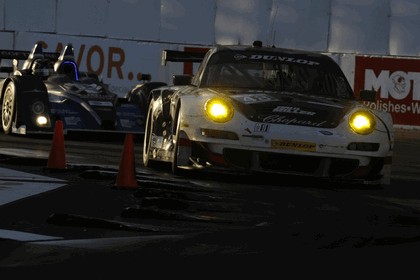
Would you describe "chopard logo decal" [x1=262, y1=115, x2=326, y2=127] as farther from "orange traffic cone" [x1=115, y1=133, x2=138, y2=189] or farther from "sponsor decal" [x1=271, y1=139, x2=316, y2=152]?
"orange traffic cone" [x1=115, y1=133, x2=138, y2=189]

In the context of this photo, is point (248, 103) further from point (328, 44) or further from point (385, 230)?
point (328, 44)

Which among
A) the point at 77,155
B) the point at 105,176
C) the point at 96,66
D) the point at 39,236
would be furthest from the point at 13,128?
the point at 39,236

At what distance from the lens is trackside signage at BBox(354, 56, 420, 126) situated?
26.4 metres

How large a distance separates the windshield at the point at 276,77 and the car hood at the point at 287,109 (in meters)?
0.77

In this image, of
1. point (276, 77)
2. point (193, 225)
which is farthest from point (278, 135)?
point (193, 225)

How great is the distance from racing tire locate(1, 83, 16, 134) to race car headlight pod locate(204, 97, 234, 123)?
743cm

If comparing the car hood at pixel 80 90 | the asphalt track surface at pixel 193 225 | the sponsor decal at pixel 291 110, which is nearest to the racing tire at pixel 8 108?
the car hood at pixel 80 90

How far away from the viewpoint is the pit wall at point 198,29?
27922 mm

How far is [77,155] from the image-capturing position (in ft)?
49.2

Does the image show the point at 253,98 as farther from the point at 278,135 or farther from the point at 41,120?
the point at 41,120

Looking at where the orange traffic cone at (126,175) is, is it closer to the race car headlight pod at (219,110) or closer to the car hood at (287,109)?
the race car headlight pod at (219,110)

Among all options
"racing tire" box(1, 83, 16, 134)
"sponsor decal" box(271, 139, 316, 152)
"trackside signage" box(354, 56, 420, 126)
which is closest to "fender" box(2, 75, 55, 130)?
"racing tire" box(1, 83, 16, 134)

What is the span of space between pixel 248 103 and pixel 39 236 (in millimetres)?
4272

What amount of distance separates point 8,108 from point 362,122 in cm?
842
